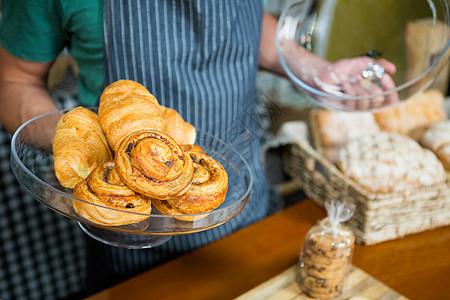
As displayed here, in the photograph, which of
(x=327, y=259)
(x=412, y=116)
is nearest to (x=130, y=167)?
(x=327, y=259)

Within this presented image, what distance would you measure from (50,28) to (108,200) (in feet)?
1.86

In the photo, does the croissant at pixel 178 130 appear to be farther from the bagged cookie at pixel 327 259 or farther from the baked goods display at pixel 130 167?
the bagged cookie at pixel 327 259

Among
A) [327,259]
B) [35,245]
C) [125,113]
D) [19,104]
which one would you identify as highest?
[125,113]

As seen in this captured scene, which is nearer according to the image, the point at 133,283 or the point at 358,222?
the point at 133,283

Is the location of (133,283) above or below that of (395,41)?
below

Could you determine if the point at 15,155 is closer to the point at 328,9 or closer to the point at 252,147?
the point at 252,147

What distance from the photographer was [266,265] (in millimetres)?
959

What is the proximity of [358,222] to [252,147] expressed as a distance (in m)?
0.33

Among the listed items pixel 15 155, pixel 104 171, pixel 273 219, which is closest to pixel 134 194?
pixel 104 171

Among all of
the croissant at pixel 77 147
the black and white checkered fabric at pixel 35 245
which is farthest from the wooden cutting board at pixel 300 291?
the black and white checkered fabric at pixel 35 245

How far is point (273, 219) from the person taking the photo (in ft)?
3.68

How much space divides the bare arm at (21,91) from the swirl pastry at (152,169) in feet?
1.44

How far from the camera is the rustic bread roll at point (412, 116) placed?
4.57 feet

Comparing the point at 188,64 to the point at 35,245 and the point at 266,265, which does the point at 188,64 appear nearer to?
the point at 266,265
